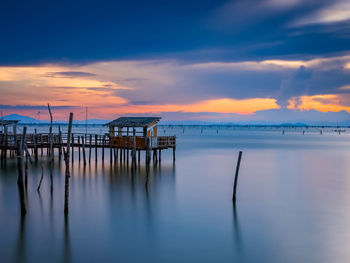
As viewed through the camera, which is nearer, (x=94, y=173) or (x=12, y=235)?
(x=12, y=235)

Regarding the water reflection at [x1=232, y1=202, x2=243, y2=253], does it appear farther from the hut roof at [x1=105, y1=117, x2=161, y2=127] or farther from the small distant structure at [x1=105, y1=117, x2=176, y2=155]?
the hut roof at [x1=105, y1=117, x2=161, y2=127]

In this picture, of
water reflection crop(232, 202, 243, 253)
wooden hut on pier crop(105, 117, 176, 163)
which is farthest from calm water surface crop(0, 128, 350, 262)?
wooden hut on pier crop(105, 117, 176, 163)

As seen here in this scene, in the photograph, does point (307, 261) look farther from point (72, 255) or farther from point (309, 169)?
point (309, 169)

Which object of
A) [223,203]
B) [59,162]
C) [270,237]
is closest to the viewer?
[270,237]

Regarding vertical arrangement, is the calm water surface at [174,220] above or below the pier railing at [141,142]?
below

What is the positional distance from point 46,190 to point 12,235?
9.41 m

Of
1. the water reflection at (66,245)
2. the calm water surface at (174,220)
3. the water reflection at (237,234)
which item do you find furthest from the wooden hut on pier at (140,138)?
the water reflection at (66,245)

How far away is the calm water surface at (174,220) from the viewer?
1448cm

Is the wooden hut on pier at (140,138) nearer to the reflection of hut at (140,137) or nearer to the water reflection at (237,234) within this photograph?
the reflection of hut at (140,137)

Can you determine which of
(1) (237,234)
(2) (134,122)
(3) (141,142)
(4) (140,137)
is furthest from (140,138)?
(1) (237,234)

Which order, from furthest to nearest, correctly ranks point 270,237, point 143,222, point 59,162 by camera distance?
1. point 59,162
2. point 143,222
3. point 270,237

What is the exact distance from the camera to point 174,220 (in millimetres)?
19031

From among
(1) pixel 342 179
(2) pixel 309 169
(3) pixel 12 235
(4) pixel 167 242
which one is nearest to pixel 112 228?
(4) pixel 167 242

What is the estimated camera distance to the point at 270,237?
16.5m
